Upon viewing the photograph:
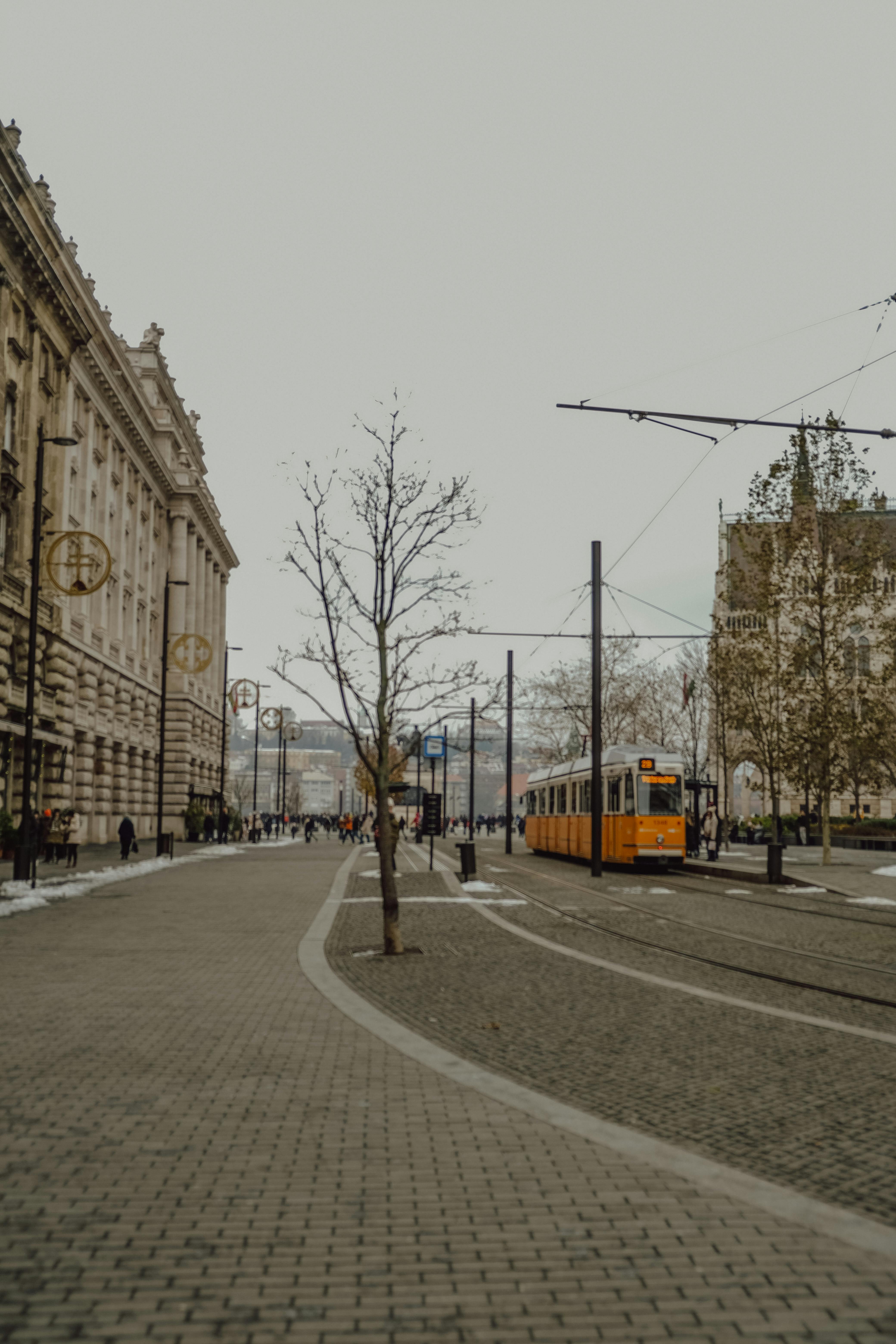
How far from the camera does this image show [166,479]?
67.4m

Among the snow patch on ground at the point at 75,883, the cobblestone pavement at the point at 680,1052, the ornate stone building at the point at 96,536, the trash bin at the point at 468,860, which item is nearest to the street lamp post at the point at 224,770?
the ornate stone building at the point at 96,536

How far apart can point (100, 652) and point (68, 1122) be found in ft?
154

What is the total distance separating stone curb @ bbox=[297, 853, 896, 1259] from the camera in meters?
4.55

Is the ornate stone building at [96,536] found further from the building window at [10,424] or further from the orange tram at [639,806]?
the orange tram at [639,806]

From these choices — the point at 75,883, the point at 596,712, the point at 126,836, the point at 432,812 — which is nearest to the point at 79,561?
the point at 75,883

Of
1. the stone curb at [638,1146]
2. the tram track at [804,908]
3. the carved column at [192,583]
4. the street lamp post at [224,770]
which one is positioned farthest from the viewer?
the carved column at [192,583]

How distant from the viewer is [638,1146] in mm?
5668

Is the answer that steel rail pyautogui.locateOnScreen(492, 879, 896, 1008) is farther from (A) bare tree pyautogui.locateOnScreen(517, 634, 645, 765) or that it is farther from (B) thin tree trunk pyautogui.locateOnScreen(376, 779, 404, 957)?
(A) bare tree pyautogui.locateOnScreen(517, 634, 645, 765)

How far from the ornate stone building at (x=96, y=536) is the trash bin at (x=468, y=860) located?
13784mm

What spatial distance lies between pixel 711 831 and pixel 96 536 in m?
20.0

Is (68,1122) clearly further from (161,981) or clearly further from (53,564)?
(53,564)

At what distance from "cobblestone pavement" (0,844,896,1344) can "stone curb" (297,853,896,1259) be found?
0.11 metres

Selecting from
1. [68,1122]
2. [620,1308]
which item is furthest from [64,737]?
[620,1308]

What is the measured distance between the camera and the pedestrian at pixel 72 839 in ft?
107
